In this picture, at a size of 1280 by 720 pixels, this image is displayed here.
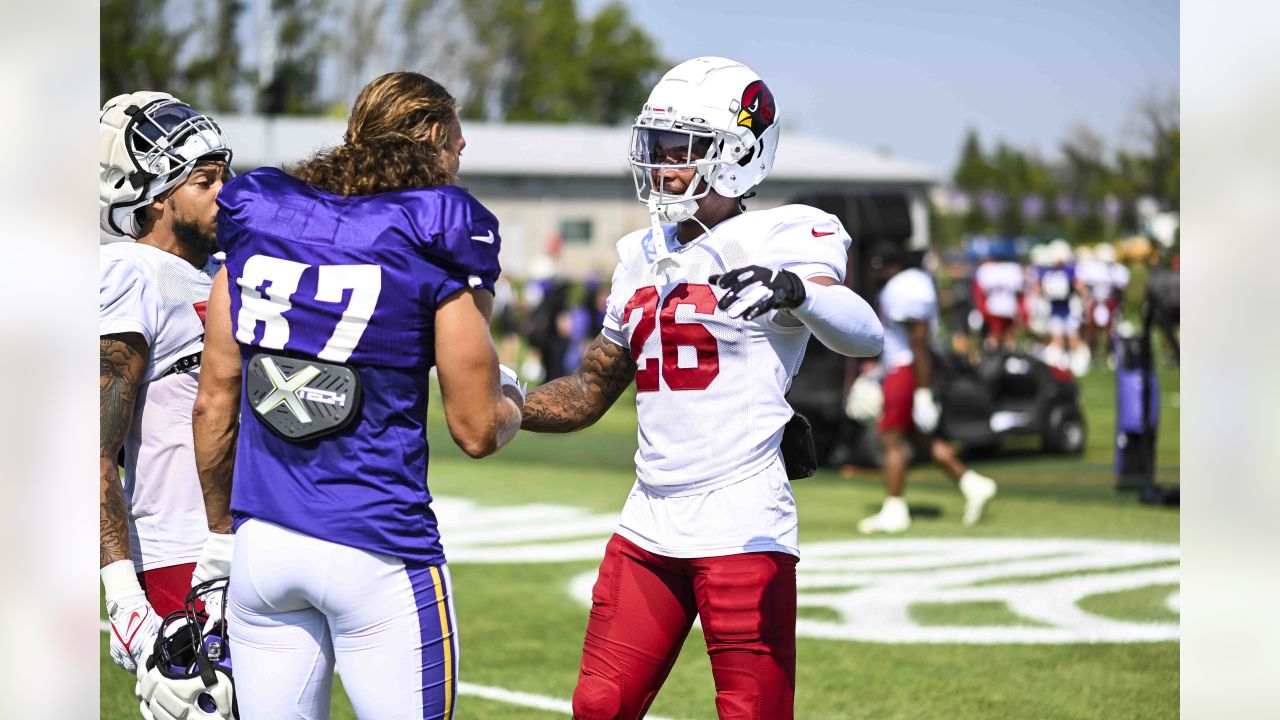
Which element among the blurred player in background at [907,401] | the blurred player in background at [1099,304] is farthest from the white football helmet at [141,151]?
the blurred player in background at [1099,304]

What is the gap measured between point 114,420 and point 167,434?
21 centimetres

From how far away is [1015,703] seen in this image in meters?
5.55

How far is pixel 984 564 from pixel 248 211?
20.5ft

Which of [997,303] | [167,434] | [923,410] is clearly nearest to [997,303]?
[997,303]

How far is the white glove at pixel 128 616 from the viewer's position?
11.1ft

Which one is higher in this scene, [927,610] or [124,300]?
[124,300]

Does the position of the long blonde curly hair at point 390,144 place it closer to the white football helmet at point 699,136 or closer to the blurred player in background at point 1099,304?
the white football helmet at point 699,136

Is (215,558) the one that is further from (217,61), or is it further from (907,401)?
(217,61)

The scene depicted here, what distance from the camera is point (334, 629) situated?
9.34 feet

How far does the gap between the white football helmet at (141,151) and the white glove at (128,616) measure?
0.93m

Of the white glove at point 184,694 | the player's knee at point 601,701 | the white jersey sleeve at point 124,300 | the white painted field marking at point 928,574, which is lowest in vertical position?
the white painted field marking at point 928,574
